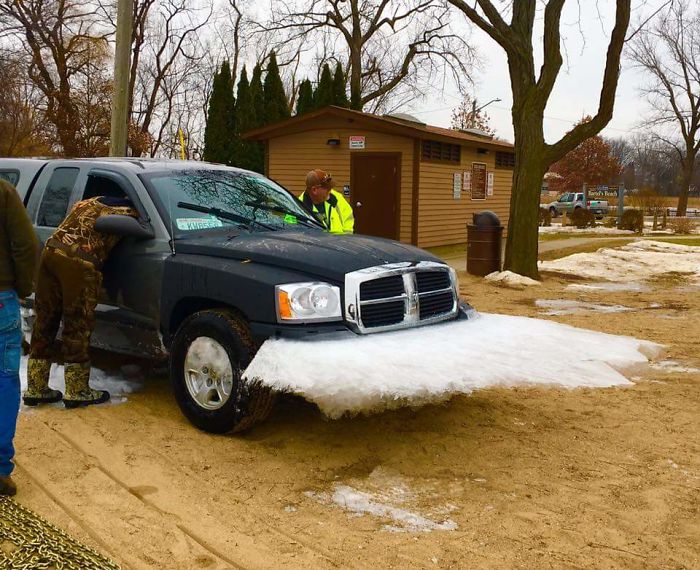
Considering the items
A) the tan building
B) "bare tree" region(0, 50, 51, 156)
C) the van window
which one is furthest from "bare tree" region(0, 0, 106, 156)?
the van window

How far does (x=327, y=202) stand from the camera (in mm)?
7102

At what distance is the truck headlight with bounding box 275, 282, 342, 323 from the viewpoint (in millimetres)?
4238

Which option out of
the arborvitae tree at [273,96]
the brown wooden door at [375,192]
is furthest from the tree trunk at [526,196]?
the arborvitae tree at [273,96]

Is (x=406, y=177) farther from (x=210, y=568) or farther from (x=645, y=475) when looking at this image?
(x=210, y=568)

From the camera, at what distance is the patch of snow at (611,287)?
13.0 metres

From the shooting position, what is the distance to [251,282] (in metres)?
4.37

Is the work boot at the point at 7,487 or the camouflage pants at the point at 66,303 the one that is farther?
the camouflage pants at the point at 66,303

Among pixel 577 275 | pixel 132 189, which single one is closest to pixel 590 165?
pixel 577 275

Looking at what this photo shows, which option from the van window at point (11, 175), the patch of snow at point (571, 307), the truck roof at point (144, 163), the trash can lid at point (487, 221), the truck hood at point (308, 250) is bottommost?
the patch of snow at point (571, 307)

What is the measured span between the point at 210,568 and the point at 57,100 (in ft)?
97.9

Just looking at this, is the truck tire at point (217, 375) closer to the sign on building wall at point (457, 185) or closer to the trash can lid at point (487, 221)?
the trash can lid at point (487, 221)

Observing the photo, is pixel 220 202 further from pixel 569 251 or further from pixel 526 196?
pixel 569 251

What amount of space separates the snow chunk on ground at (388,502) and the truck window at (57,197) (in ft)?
10.6

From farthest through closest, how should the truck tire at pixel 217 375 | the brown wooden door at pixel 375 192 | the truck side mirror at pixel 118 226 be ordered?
the brown wooden door at pixel 375 192 < the truck side mirror at pixel 118 226 < the truck tire at pixel 217 375
